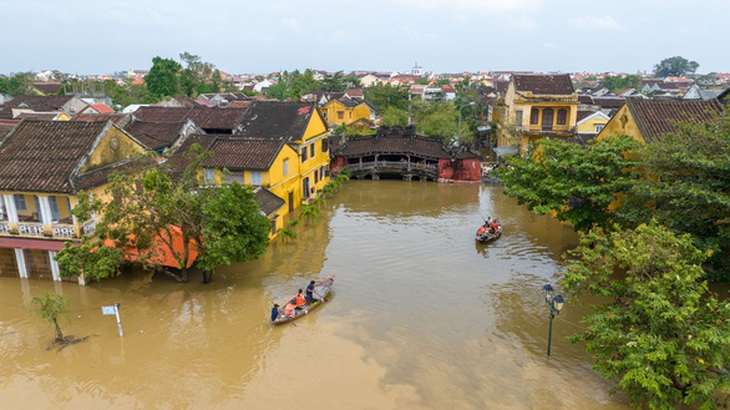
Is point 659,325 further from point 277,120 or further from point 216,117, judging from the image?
point 216,117

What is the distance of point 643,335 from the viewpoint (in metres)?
10.9

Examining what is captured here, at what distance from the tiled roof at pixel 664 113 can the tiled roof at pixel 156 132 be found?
27921 mm

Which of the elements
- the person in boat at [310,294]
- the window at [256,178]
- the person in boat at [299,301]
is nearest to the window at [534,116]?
the window at [256,178]

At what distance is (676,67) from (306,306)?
7558 inches

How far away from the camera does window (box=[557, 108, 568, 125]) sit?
42.0 metres

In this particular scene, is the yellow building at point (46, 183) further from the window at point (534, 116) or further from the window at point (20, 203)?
the window at point (534, 116)

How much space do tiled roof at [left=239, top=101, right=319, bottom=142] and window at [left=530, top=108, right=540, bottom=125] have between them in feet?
65.8

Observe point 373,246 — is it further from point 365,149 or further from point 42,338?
point 365,149

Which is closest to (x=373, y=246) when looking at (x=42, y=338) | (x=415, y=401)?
(x=415, y=401)

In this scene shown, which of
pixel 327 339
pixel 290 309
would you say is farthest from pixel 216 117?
pixel 327 339

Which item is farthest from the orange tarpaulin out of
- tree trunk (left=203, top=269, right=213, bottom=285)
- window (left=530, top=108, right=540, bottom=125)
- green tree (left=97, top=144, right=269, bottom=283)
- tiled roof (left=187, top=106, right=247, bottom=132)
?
window (left=530, top=108, right=540, bottom=125)

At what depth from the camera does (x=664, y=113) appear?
21.0m

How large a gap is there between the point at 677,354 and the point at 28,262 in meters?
22.0

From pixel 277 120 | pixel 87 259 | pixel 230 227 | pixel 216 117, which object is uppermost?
pixel 277 120
